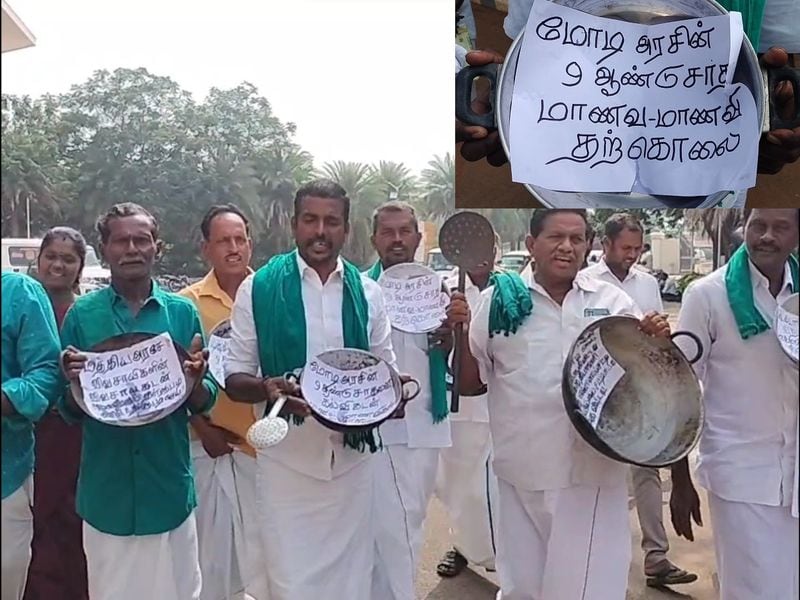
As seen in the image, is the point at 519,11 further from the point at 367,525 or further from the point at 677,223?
the point at 367,525

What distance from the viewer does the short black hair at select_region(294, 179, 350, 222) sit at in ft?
6.14

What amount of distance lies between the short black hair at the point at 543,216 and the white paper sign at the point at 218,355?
2.44 feet

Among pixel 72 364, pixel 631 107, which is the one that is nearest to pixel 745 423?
pixel 631 107

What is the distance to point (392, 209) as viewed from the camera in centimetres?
191

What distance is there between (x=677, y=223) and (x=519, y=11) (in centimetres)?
61

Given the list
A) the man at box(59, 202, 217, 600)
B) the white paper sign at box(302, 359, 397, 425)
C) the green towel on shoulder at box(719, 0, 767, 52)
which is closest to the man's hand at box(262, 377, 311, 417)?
the white paper sign at box(302, 359, 397, 425)

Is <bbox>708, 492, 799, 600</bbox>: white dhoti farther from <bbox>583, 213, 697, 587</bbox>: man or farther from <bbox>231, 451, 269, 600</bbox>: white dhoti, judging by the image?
<bbox>231, 451, 269, 600</bbox>: white dhoti

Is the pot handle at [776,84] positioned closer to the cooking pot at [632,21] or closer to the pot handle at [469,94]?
the cooking pot at [632,21]

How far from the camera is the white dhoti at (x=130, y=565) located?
5.80ft

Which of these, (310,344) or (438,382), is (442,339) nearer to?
(438,382)

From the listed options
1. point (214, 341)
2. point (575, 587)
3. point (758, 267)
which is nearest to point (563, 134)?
point (758, 267)

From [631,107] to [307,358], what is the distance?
3.01ft

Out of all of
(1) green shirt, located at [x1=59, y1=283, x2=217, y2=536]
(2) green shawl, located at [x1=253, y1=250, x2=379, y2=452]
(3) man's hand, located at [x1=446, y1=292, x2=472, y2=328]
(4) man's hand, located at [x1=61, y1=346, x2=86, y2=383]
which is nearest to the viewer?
(4) man's hand, located at [x1=61, y1=346, x2=86, y2=383]

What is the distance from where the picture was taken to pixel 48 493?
196cm
